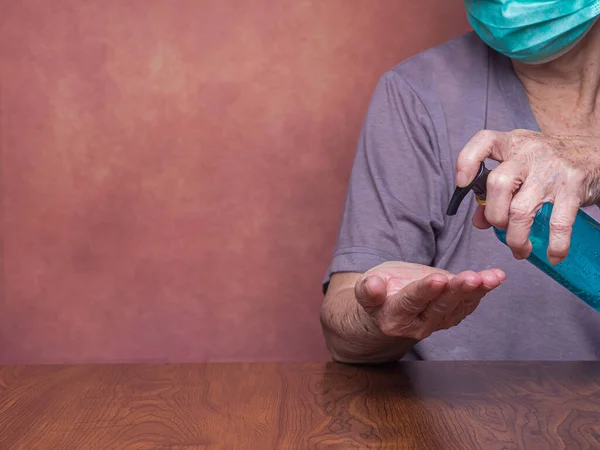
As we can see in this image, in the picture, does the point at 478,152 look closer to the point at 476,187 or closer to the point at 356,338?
the point at 476,187

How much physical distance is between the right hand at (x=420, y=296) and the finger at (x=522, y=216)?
4 cm

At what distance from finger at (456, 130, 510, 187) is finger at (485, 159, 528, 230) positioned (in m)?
0.02

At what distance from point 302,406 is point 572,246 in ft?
1.12

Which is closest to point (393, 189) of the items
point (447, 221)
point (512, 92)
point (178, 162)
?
point (447, 221)

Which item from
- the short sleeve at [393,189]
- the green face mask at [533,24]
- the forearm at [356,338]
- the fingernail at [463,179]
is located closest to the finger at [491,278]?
the fingernail at [463,179]

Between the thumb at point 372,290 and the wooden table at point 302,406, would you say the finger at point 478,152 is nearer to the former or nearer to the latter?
the thumb at point 372,290

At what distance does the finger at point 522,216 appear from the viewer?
0.75 metres

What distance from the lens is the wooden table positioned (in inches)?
27.8

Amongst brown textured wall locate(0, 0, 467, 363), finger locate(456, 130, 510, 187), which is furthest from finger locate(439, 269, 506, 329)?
brown textured wall locate(0, 0, 467, 363)

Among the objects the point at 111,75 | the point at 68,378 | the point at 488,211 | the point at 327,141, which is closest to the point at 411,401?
the point at 488,211

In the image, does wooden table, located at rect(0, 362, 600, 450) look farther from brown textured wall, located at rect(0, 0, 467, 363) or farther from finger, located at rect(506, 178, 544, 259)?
brown textured wall, located at rect(0, 0, 467, 363)

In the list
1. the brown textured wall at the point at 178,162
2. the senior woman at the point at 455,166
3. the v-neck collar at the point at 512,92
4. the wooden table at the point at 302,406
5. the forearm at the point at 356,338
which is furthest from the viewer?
the brown textured wall at the point at 178,162

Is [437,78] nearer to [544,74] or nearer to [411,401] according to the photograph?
[544,74]

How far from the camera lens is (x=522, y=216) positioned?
2.47 feet
